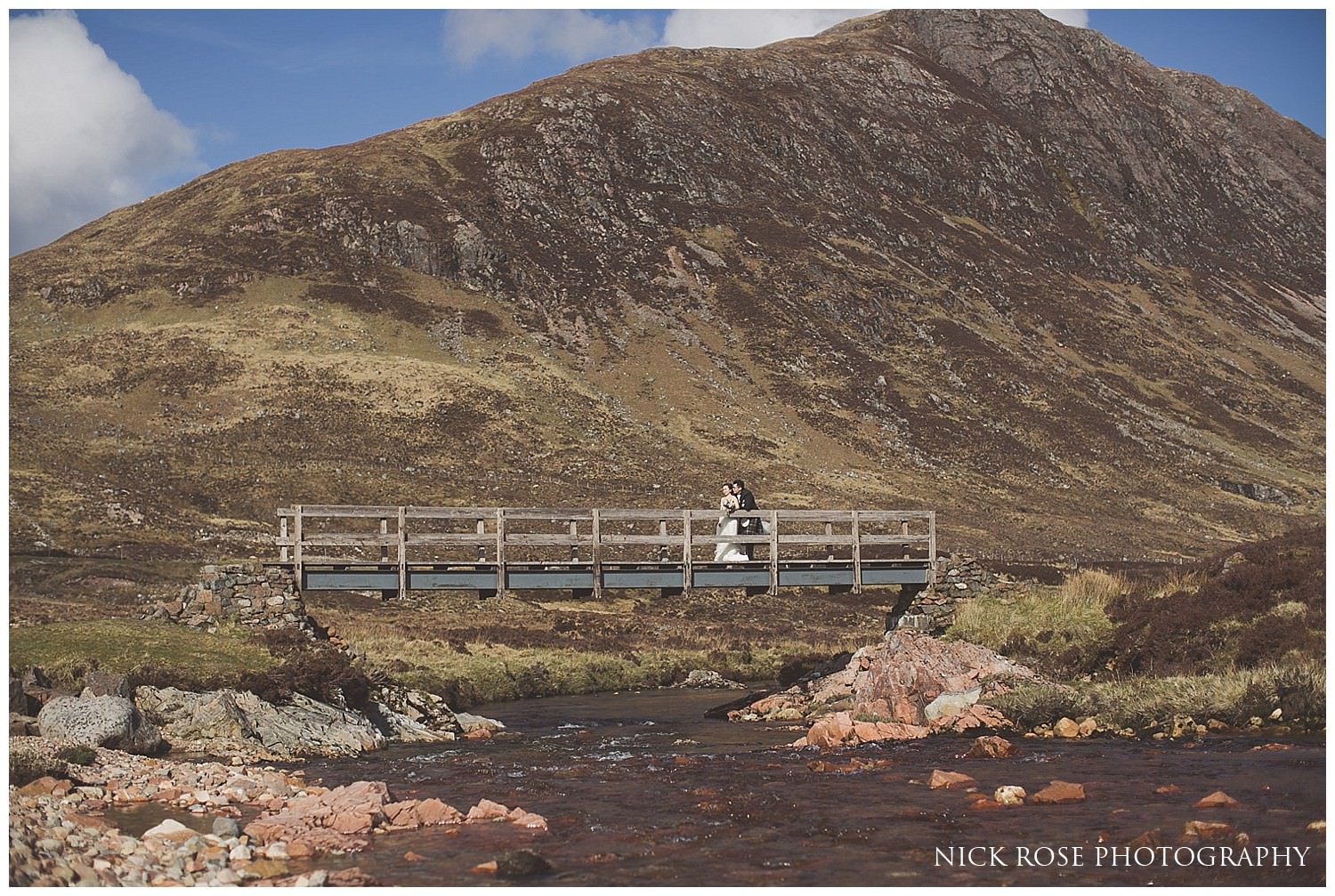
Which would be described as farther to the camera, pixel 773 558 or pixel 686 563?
pixel 773 558

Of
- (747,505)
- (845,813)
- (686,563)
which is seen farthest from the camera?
(747,505)

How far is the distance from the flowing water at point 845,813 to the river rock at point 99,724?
3.14 meters

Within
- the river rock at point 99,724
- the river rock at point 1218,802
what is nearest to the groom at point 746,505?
the river rock at point 99,724

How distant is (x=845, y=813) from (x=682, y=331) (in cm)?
10809

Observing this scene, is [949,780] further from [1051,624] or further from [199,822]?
[1051,624]

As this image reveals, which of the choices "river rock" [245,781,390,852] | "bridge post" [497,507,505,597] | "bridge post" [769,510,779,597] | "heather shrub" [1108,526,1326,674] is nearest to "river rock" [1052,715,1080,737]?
"heather shrub" [1108,526,1326,674]

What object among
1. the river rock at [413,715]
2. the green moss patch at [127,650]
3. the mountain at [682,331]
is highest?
the mountain at [682,331]

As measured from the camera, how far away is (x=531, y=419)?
330ft

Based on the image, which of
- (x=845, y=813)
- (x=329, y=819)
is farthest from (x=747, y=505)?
(x=329, y=819)

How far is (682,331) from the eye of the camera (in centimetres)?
12400

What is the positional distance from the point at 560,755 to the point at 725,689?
16251mm

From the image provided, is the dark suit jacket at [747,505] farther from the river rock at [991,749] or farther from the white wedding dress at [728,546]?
the river rock at [991,749]

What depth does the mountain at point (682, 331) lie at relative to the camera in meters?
88.8

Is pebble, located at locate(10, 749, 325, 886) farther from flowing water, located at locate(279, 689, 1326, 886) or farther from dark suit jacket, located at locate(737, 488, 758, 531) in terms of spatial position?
dark suit jacket, located at locate(737, 488, 758, 531)
